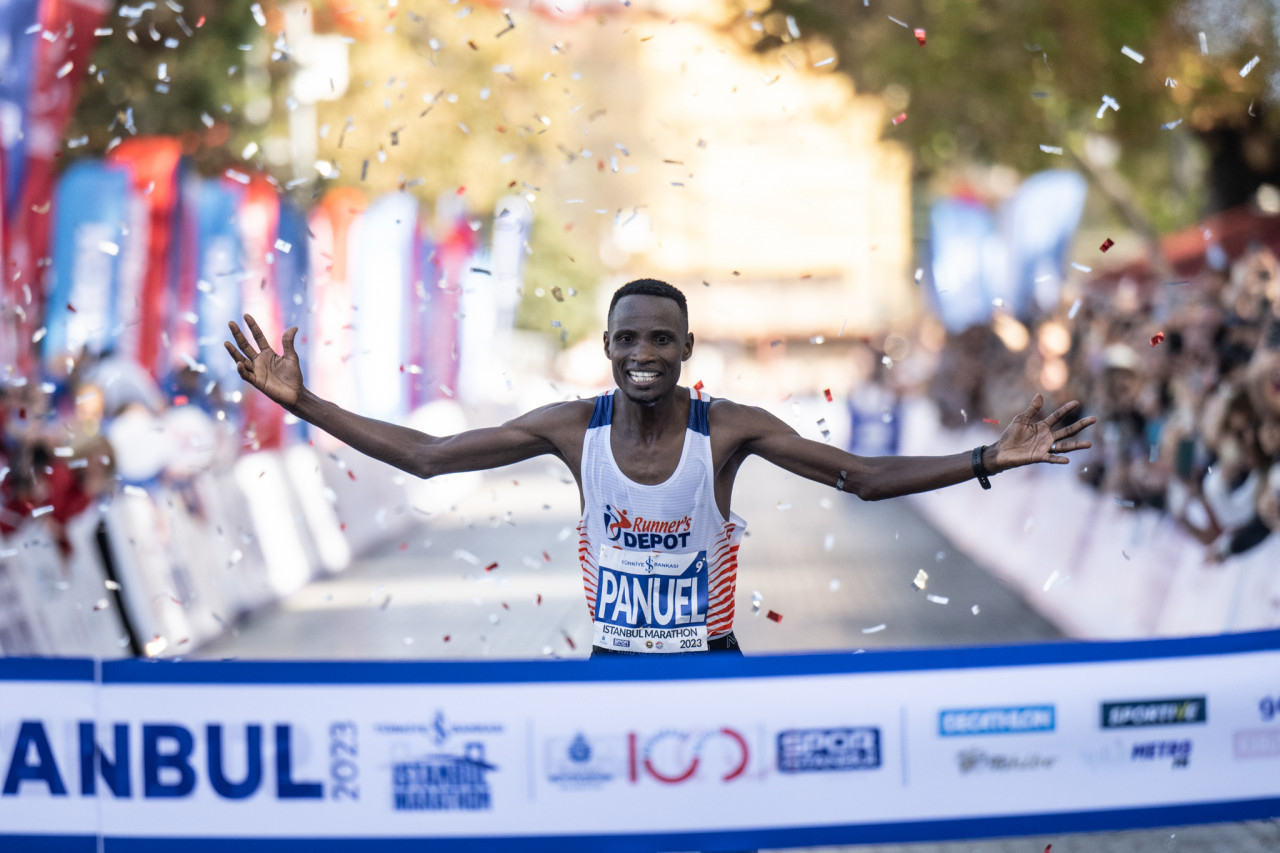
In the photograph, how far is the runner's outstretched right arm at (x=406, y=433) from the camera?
4133 millimetres

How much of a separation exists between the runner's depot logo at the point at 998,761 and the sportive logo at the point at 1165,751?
0.80ft

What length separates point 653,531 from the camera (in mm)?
3951

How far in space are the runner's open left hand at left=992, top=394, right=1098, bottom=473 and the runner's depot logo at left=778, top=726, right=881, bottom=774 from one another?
86cm

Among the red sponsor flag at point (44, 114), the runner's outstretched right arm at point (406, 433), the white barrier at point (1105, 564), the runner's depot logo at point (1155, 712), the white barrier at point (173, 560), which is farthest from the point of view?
the red sponsor flag at point (44, 114)

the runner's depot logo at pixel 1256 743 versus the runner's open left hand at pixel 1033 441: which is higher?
the runner's open left hand at pixel 1033 441

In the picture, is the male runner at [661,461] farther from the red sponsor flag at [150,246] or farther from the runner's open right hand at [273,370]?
the red sponsor flag at [150,246]

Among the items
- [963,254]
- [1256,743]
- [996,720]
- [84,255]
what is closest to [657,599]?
[996,720]

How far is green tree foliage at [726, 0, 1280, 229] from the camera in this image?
15.7 meters

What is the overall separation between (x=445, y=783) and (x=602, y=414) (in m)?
1.15

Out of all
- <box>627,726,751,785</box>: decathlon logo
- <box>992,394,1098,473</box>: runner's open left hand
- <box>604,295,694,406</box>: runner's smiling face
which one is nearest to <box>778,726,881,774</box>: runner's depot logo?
<box>627,726,751,785</box>: decathlon logo

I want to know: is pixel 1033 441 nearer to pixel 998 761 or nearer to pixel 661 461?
pixel 998 761

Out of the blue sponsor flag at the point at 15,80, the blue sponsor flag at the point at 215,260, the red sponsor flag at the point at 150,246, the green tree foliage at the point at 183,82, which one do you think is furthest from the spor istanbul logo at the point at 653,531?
the green tree foliage at the point at 183,82

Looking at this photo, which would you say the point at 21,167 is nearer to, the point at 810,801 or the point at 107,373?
the point at 107,373

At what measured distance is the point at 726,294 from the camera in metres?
86.9
